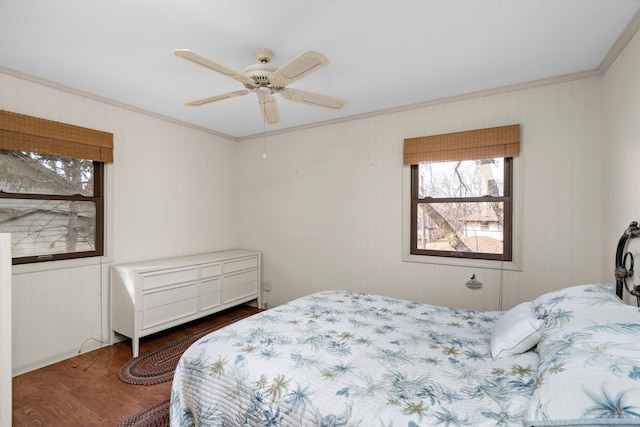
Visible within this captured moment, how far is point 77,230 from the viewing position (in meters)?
2.96

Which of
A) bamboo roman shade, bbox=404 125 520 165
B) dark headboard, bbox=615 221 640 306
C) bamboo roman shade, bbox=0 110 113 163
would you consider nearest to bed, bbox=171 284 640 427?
dark headboard, bbox=615 221 640 306

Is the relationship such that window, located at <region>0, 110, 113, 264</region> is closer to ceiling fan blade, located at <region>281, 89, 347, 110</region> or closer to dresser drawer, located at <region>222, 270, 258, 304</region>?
dresser drawer, located at <region>222, 270, 258, 304</region>

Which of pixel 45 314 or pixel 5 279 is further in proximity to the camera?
pixel 45 314

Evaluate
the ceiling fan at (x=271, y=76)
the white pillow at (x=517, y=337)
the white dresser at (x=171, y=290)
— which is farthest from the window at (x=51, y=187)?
the white pillow at (x=517, y=337)

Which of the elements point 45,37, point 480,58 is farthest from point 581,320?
point 45,37

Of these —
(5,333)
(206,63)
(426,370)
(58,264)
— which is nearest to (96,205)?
(58,264)

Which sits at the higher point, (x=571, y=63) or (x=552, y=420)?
(x=571, y=63)

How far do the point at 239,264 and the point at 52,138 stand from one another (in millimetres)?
2198

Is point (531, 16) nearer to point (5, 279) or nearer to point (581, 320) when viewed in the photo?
point (581, 320)

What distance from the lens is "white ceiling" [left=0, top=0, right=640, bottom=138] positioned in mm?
1721

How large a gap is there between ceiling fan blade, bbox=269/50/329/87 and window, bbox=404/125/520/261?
170 cm

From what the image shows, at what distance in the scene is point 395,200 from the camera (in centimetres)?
333

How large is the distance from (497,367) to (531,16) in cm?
191

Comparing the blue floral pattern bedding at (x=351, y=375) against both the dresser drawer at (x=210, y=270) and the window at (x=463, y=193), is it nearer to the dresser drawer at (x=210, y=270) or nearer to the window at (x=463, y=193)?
the window at (x=463, y=193)
